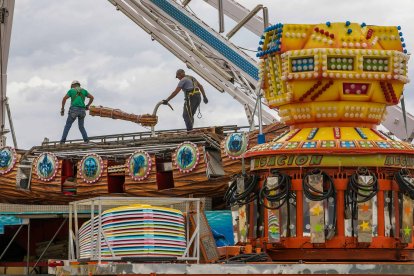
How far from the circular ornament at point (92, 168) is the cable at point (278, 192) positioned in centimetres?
1367

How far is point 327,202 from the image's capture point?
15102mm

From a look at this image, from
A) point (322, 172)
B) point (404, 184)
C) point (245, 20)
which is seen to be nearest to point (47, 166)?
point (245, 20)

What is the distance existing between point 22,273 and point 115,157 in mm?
4199

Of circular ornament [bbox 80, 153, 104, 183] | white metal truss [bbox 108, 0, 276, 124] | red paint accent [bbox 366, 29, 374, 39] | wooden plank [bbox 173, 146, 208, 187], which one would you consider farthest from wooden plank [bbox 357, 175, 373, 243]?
white metal truss [bbox 108, 0, 276, 124]

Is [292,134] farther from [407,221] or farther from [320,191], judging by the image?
[407,221]

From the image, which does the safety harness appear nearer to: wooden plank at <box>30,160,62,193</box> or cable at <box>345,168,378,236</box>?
wooden plank at <box>30,160,62,193</box>

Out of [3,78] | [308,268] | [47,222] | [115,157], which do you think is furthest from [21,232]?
[308,268]

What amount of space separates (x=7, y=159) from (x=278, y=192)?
16.5m

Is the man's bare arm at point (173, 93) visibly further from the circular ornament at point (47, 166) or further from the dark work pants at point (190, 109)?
the circular ornament at point (47, 166)

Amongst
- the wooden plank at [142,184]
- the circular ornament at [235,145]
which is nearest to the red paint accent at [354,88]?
the circular ornament at [235,145]

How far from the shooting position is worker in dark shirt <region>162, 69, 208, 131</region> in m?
28.9

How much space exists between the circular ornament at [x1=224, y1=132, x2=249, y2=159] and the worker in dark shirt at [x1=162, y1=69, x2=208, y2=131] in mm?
3105

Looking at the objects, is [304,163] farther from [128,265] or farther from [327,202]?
[128,265]

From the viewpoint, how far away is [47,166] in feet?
97.7
